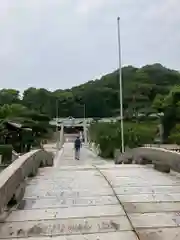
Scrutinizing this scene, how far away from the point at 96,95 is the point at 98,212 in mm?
89113

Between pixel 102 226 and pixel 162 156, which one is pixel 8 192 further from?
pixel 162 156

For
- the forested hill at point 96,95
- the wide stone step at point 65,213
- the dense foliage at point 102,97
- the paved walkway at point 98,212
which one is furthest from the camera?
the forested hill at point 96,95

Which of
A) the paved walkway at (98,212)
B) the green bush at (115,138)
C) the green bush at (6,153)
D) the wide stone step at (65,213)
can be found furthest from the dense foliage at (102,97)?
the wide stone step at (65,213)

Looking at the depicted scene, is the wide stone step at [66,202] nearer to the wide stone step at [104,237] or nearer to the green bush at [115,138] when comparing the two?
the wide stone step at [104,237]

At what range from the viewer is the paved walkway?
428 cm

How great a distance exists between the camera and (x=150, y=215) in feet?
16.2

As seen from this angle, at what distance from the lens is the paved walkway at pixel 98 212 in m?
4.28

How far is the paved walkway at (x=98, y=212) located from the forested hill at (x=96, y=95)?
71.5 meters

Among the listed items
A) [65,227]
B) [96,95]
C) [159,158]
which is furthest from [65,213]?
[96,95]

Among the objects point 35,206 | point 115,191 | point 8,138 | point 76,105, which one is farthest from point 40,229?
point 76,105

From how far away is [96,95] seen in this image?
3701 inches

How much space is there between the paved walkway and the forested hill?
2815 inches

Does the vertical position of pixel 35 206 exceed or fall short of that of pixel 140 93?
it falls short

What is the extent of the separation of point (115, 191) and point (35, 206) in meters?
1.55
